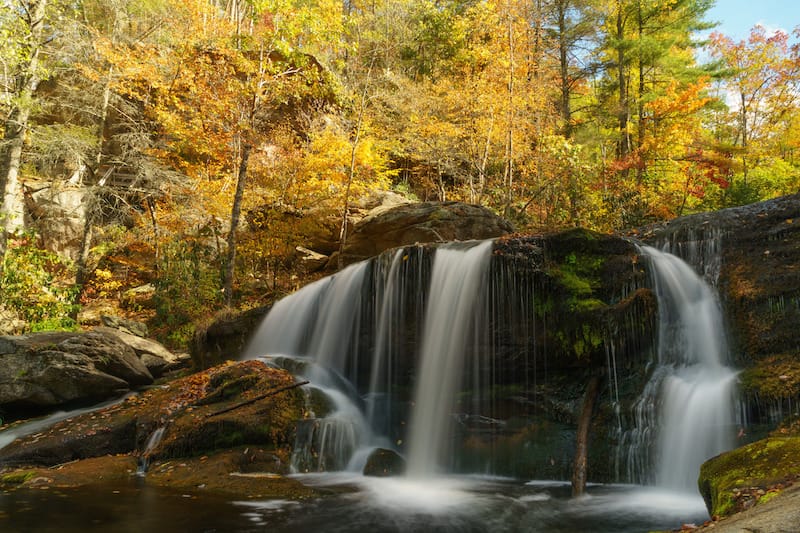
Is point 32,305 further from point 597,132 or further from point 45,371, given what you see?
point 597,132

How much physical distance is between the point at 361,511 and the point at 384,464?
1628 mm

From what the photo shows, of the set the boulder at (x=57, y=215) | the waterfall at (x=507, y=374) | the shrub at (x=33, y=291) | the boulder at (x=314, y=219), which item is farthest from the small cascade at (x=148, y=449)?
the boulder at (x=57, y=215)

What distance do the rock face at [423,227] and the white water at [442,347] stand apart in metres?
4.95

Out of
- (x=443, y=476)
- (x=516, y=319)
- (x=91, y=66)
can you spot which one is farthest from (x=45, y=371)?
(x=91, y=66)

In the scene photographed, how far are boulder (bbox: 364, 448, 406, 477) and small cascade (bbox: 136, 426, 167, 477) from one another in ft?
9.74

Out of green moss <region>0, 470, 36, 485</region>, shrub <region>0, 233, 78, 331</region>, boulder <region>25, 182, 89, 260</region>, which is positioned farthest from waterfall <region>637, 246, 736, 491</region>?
boulder <region>25, 182, 89, 260</region>

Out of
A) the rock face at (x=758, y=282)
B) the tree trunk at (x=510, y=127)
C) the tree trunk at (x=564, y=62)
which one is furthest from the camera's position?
the tree trunk at (x=564, y=62)

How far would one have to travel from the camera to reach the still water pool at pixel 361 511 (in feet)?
14.9

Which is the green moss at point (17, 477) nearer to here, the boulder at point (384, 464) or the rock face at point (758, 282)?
the boulder at point (384, 464)

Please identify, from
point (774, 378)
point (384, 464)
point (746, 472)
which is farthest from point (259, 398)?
point (774, 378)

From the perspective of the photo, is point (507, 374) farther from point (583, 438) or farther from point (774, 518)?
point (774, 518)

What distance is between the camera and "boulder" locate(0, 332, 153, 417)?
9.07 metres

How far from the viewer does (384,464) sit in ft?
22.3

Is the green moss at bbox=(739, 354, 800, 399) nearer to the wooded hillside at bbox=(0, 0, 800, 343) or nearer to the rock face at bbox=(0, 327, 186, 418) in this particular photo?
the wooded hillside at bbox=(0, 0, 800, 343)
